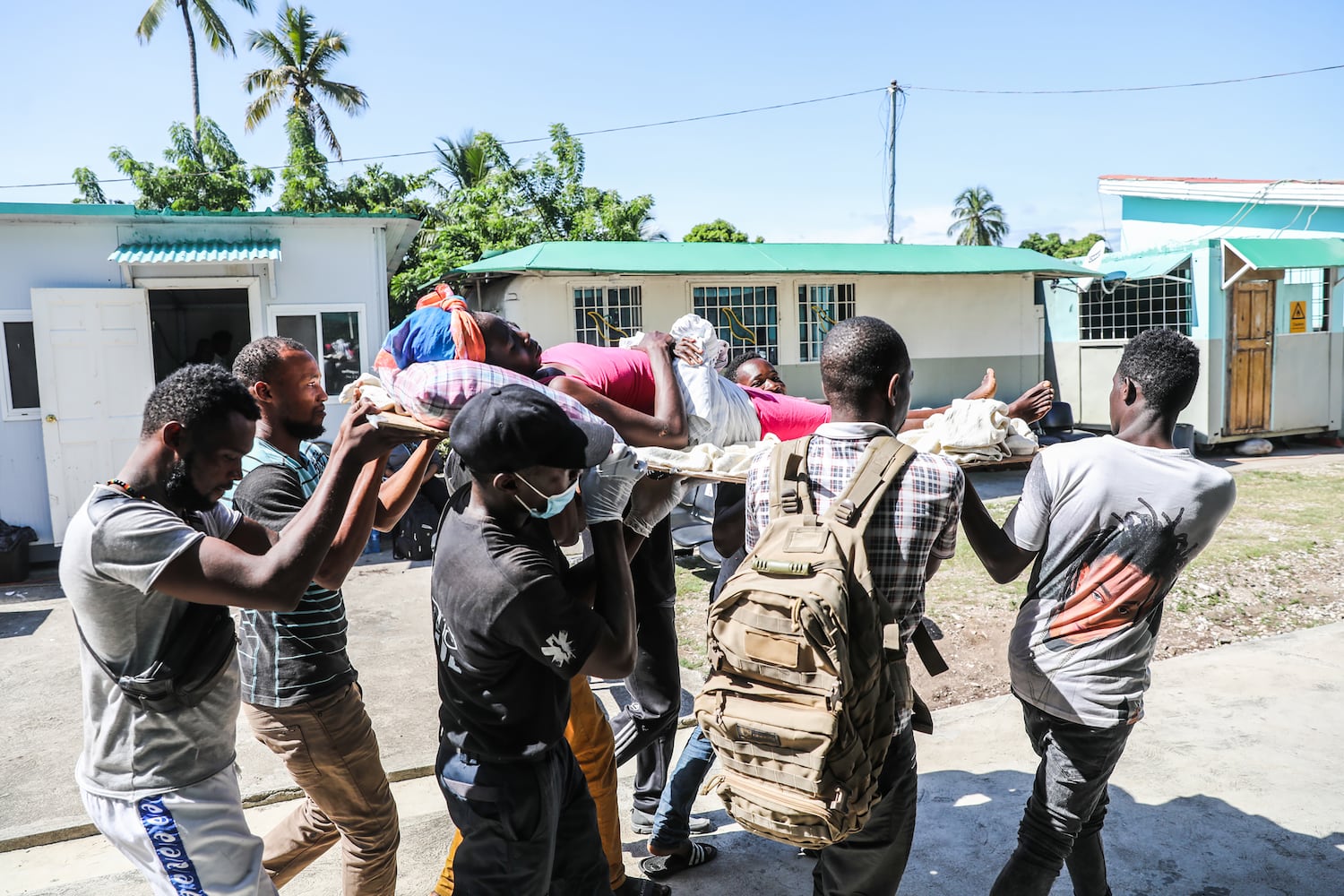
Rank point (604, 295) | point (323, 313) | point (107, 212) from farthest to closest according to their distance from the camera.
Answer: point (604, 295) < point (323, 313) < point (107, 212)

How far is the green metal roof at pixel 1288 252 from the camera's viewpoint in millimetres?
12242

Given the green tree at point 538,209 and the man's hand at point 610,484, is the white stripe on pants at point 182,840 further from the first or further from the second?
the green tree at point 538,209

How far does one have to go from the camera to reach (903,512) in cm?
198

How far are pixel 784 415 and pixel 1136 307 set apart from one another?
12.9m

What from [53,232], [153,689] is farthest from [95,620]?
[53,232]

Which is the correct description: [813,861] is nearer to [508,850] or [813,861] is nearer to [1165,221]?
[508,850]

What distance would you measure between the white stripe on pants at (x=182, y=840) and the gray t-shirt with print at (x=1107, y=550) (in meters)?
2.01

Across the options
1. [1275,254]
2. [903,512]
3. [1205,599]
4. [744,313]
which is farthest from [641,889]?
[1275,254]

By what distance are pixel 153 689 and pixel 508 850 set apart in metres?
0.83

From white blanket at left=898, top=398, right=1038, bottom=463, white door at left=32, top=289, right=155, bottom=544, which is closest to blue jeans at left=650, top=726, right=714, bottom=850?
white blanket at left=898, top=398, right=1038, bottom=463

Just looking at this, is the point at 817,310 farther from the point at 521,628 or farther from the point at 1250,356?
the point at 521,628

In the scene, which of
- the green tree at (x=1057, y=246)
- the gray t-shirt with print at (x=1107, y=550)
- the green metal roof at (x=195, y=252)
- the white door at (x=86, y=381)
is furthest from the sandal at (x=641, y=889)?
the green tree at (x=1057, y=246)

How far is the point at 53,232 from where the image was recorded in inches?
325

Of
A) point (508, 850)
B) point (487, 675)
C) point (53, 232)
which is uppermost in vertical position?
point (53, 232)
